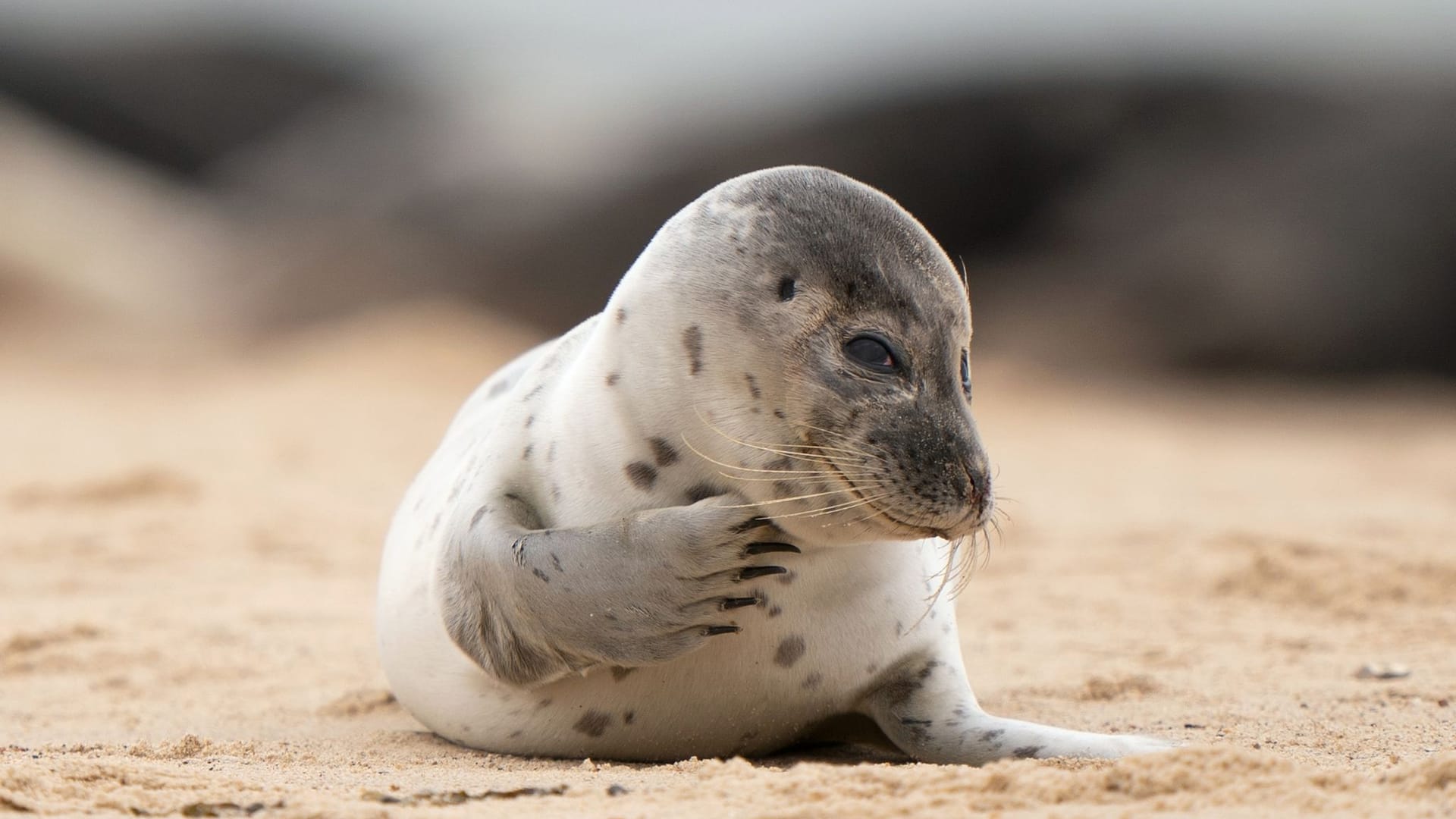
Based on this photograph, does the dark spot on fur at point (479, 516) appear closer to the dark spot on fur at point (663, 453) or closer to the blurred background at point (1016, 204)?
the dark spot on fur at point (663, 453)

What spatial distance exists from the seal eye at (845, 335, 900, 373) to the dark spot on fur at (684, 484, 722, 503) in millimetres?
354

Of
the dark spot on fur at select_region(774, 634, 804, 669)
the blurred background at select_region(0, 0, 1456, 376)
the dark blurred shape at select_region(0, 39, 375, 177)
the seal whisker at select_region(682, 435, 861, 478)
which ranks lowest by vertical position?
the dark spot on fur at select_region(774, 634, 804, 669)

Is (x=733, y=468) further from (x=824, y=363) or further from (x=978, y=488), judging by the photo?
(x=978, y=488)

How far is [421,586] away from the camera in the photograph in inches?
132

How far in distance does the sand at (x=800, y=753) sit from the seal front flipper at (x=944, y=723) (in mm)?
111

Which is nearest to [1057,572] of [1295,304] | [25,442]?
[25,442]

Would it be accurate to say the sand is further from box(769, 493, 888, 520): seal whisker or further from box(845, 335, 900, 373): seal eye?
box(845, 335, 900, 373): seal eye

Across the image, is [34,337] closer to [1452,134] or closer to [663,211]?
[663,211]

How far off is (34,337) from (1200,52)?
12855 millimetres

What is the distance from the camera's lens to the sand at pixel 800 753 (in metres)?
2.37

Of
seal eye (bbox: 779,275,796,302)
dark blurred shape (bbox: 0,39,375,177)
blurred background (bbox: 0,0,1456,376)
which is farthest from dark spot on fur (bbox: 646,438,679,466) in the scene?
dark blurred shape (bbox: 0,39,375,177)

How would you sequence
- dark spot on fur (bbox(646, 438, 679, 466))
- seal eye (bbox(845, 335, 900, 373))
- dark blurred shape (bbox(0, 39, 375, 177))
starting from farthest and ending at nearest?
dark blurred shape (bbox(0, 39, 375, 177)) → dark spot on fur (bbox(646, 438, 679, 466)) → seal eye (bbox(845, 335, 900, 373))

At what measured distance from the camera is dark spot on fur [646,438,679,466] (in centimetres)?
282

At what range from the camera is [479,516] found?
116 inches
